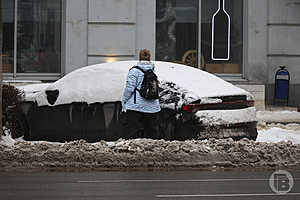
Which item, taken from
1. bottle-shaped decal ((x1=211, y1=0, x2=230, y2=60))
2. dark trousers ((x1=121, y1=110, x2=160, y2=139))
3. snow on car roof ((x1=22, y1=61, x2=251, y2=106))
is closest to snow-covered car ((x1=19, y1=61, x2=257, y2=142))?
snow on car roof ((x1=22, y1=61, x2=251, y2=106))

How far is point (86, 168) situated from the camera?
11688 millimetres

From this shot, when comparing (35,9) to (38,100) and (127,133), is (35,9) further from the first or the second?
(127,133)

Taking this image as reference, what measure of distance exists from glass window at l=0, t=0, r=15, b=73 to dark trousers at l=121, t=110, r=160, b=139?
8.31 m

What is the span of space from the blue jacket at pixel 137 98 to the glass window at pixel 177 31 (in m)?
8.35

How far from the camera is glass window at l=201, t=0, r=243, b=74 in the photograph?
20.9m

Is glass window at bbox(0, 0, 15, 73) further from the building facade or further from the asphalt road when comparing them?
the asphalt road

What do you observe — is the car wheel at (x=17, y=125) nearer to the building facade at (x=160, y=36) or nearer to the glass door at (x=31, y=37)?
the building facade at (x=160, y=36)

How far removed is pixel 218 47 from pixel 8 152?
10.1 metres

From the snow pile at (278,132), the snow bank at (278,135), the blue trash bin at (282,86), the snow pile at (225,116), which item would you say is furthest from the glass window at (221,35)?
the snow pile at (225,116)

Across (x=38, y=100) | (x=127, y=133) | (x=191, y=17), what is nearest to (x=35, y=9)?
(x=191, y=17)

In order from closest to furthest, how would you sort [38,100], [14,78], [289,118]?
[38,100]
[289,118]
[14,78]

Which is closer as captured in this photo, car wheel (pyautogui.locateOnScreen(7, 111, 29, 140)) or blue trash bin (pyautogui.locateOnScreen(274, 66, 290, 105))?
car wheel (pyautogui.locateOnScreen(7, 111, 29, 140))

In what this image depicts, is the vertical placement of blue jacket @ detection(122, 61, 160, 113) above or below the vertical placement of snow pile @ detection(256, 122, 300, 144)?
above

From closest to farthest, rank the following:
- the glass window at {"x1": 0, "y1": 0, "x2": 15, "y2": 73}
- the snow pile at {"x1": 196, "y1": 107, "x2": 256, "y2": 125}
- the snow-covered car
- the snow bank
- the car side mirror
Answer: the snow pile at {"x1": 196, "y1": 107, "x2": 256, "y2": 125} → the snow-covered car → the car side mirror → the snow bank → the glass window at {"x1": 0, "y1": 0, "x2": 15, "y2": 73}
